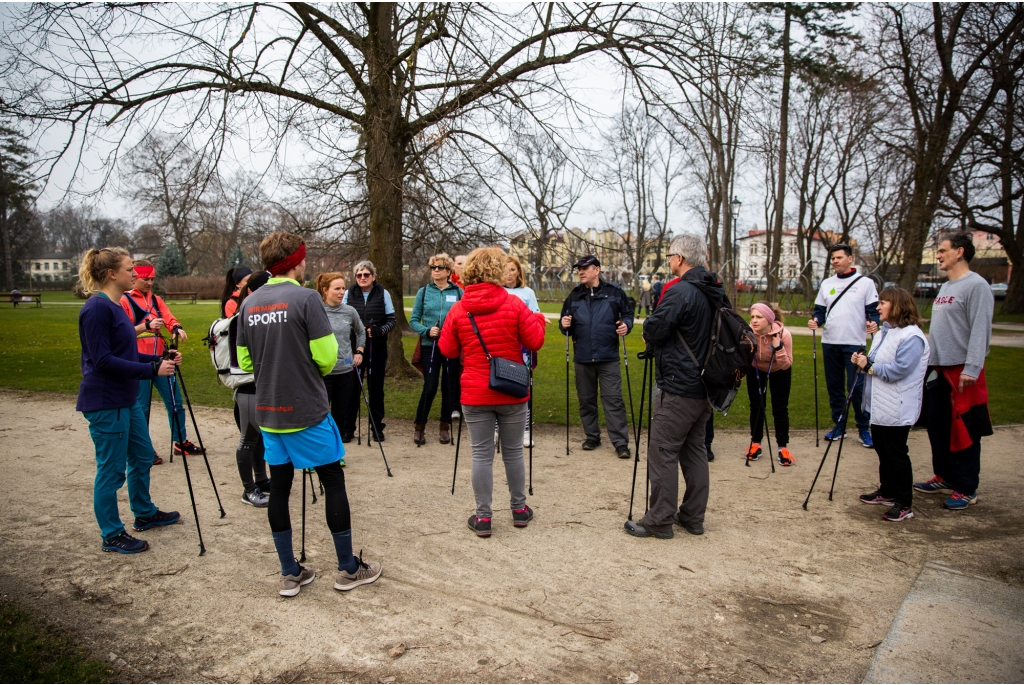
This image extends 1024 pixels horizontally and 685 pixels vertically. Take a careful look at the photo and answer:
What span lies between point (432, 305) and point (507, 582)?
410 cm

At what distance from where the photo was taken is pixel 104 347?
4180 mm

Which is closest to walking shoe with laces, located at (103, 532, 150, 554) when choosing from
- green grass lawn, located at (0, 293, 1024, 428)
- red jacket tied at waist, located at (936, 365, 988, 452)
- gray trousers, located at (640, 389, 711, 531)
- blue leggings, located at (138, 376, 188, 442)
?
blue leggings, located at (138, 376, 188, 442)

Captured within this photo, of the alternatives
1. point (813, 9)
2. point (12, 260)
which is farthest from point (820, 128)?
point (12, 260)

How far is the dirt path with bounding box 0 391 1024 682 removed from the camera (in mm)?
3082

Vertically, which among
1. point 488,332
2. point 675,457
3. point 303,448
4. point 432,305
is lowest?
point 675,457

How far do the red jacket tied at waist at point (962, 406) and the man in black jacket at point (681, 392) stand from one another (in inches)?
93.4

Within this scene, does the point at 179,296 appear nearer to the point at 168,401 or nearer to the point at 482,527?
the point at 168,401

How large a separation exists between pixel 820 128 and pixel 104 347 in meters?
36.9

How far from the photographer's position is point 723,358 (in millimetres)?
4410

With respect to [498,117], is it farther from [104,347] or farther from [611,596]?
[611,596]

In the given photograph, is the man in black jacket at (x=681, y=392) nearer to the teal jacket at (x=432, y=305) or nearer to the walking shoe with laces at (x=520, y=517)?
the walking shoe with laces at (x=520, y=517)

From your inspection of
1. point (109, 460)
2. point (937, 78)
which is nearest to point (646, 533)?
point (109, 460)

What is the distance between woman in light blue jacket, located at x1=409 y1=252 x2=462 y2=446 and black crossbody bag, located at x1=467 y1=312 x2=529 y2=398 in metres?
2.86

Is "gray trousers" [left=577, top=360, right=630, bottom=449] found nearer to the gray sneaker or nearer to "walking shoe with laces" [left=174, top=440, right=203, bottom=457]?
the gray sneaker
